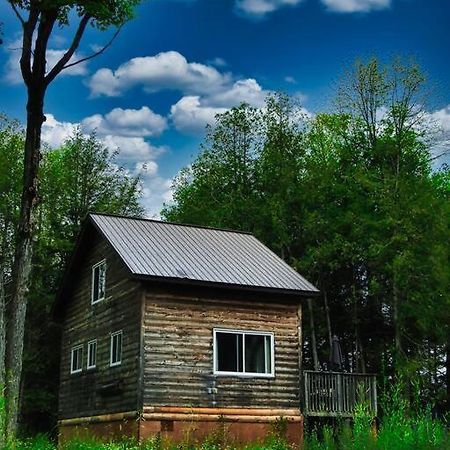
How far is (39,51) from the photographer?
57.9 ft

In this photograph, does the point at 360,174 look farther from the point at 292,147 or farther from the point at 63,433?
the point at 63,433

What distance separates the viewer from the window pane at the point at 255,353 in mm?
23656

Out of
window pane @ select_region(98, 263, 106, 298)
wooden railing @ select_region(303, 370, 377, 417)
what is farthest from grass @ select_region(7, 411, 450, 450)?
window pane @ select_region(98, 263, 106, 298)

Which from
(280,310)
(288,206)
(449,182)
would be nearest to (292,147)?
(288,206)

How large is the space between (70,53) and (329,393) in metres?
13.2

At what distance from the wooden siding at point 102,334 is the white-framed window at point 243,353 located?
2.52 m

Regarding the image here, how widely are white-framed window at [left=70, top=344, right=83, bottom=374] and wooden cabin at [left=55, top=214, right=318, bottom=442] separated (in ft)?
1.42

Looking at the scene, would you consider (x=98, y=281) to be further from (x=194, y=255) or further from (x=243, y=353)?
(x=243, y=353)

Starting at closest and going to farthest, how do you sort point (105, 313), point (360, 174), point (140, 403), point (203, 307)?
point (140, 403) → point (203, 307) → point (105, 313) → point (360, 174)

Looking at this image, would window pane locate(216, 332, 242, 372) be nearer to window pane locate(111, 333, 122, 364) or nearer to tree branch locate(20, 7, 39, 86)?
window pane locate(111, 333, 122, 364)

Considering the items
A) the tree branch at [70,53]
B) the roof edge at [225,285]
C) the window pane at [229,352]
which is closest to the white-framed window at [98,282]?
the roof edge at [225,285]

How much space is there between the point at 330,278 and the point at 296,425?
52.8ft

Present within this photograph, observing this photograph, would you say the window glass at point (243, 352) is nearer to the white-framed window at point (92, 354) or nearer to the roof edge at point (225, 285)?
the roof edge at point (225, 285)

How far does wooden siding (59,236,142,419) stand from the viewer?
2289 centimetres
